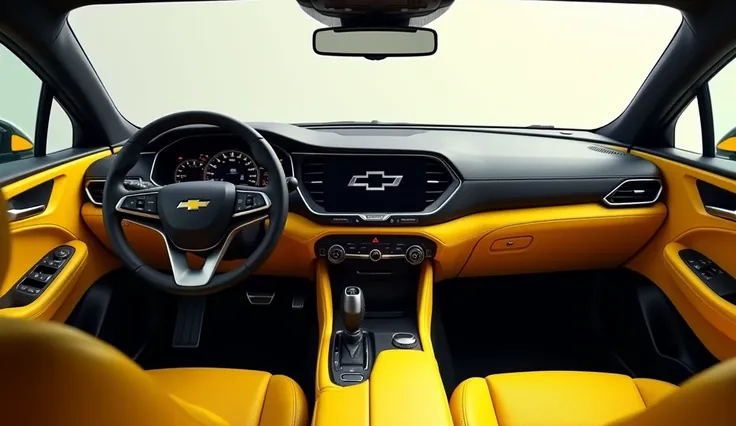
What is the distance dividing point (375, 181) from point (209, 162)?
0.67 m

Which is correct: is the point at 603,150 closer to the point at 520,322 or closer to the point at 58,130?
the point at 520,322

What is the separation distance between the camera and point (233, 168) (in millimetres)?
2570

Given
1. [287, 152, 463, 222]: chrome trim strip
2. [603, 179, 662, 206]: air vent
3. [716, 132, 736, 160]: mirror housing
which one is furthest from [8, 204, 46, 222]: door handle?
[716, 132, 736, 160]: mirror housing

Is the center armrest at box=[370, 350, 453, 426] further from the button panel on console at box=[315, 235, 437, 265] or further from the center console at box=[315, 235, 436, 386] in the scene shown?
the button panel on console at box=[315, 235, 437, 265]

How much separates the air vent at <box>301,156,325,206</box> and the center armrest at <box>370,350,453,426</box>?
0.72 m

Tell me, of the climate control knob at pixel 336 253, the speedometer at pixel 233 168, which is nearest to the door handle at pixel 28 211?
the speedometer at pixel 233 168

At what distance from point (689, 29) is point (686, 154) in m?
0.51

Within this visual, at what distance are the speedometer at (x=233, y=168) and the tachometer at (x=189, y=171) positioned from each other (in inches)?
1.1

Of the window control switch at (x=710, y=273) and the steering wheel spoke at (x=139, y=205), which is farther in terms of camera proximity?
the window control switch at (x=710, y=273)

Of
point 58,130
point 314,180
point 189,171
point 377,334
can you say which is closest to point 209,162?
point 189,171

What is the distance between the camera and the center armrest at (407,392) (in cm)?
179

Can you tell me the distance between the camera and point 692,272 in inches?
98.1

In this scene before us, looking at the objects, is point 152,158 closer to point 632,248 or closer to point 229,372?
point 229,372

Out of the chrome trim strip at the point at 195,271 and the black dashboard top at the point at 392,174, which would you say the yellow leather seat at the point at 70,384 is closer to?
the chrome trim strip at the point at 195,271
